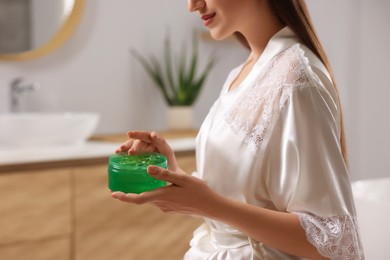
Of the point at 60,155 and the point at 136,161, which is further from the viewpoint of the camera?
the point at 60,155

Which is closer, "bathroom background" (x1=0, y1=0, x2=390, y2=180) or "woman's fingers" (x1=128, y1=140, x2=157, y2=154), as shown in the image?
"woman's fingers" (x1=128, y1=140, x2=157, y2=154)

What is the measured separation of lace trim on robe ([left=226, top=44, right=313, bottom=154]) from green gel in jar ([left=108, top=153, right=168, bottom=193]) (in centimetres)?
17

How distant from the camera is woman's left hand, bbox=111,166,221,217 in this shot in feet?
2.91

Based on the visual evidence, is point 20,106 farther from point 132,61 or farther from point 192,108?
point 192,108

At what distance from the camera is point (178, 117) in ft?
9.73

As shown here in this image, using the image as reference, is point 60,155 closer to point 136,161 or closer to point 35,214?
point 35,214

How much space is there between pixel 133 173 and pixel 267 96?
0.96 ft

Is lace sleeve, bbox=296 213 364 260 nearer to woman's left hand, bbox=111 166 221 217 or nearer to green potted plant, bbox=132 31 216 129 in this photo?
woman's left hand, bbox=111 166 221 217

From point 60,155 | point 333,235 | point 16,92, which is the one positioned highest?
point 333,235

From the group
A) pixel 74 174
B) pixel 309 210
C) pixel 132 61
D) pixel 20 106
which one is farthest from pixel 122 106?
pixel 309 210

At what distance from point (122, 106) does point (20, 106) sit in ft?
1.80

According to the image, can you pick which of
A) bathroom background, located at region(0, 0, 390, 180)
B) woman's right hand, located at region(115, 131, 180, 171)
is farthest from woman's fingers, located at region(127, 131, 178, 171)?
bathroom background, located at region(0, 0, 390, 180)

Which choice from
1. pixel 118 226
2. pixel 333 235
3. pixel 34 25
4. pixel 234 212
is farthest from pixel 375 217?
pixel 34 25

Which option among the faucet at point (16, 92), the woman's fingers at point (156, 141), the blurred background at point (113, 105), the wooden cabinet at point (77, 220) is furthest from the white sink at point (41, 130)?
the woman's fingers at point (156, 141)
